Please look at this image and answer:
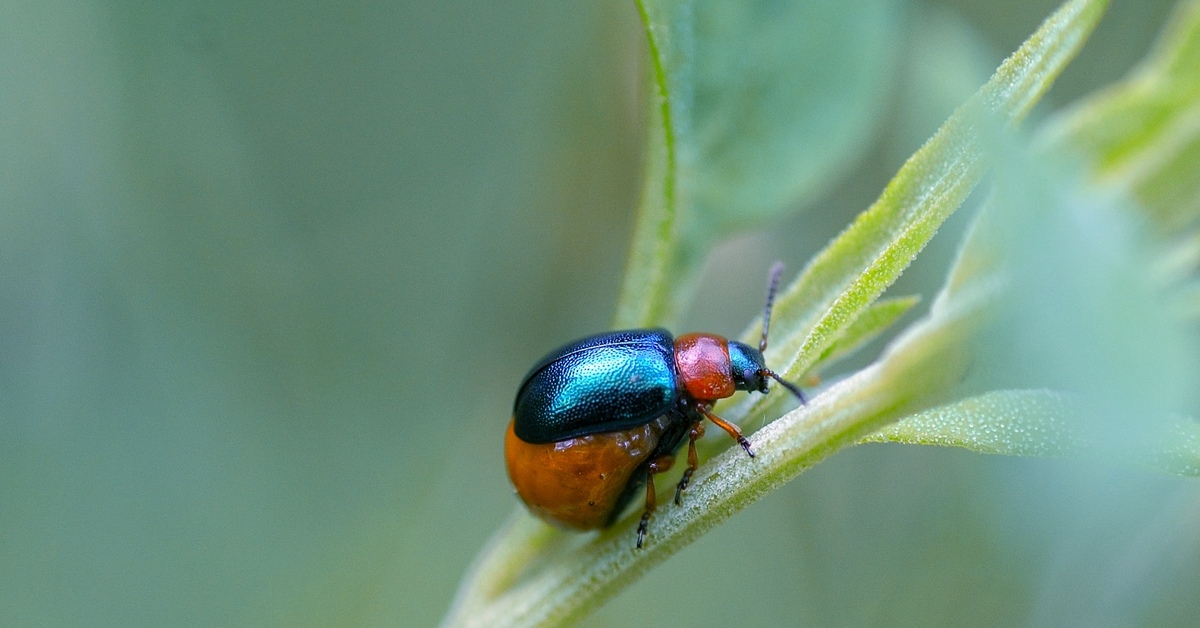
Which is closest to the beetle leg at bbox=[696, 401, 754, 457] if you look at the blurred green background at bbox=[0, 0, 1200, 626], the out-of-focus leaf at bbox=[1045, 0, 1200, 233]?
the blurred green background at bbox=[0, 0, 1200, 626]

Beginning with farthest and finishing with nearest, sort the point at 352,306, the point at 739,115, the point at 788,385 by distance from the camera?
the point at 352,306
the point at 739,115
the point at 788,385

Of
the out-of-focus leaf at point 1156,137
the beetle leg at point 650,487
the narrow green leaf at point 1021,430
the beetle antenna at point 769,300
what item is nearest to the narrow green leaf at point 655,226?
the beetle antenna at point 769,300

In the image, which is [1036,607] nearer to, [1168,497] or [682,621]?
[1168,497]

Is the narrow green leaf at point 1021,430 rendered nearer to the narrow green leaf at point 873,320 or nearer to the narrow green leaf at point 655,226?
the narrow green leaf at point 873,320

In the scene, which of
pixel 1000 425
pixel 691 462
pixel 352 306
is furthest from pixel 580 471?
pixel 352 306

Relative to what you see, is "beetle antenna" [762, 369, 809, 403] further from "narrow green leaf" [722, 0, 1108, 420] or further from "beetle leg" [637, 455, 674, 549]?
"beetle leg" [637, 455, 674, 549]

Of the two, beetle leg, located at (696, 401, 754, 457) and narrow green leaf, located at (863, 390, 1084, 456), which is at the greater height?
beetle leg, located at (696, 401, 754, 457)

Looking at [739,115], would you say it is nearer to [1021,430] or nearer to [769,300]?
[769,300]
